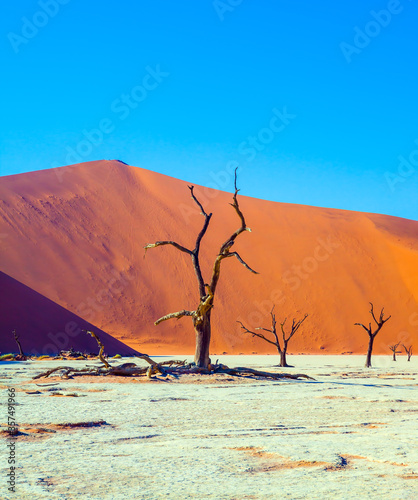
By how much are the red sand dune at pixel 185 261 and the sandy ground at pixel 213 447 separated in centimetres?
4365

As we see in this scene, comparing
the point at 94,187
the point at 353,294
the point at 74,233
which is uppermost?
the point at 94,187

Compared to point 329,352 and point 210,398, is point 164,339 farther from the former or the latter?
point 210,398

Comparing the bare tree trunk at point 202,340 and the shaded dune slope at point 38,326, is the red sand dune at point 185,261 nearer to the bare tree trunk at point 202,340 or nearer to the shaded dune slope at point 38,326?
the shaded dune slope at point 38,326

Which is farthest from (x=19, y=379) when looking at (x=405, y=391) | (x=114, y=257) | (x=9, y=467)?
(x=114, y=257)

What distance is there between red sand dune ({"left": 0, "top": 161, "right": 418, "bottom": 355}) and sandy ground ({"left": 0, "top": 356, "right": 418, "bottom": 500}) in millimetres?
43654

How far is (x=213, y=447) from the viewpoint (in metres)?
6.42

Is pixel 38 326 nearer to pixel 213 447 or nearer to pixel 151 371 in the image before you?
pixel 151 371

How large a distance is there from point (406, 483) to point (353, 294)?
216 feet

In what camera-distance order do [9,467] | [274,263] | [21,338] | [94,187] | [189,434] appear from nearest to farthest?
[9,467]
[189,434]
[21,338]
[274,263]
[94,187]

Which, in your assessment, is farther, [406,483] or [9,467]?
[9,467]

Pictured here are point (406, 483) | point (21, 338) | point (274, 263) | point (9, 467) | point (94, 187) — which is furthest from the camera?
point (94, 187)

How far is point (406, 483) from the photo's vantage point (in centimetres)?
478

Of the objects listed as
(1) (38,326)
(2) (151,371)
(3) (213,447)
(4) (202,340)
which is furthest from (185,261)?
(3) (213,447)

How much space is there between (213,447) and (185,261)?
215 feet
